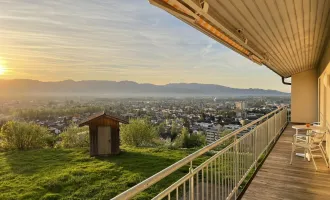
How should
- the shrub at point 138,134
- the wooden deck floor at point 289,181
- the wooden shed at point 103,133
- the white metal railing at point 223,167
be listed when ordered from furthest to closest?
the shrub at point 138,134 < the wooden shed at point 103,133 < the wooden deck floor at point 289,181 < the white metal railing at point 223,167

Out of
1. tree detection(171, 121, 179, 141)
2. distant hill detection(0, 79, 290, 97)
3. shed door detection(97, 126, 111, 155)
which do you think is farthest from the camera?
distant hill detection(0, 79, 290, 97)

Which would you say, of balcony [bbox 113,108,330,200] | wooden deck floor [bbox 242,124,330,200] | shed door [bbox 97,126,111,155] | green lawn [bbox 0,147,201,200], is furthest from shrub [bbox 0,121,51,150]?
wooden deck floor [bbox 242,124,330,200]

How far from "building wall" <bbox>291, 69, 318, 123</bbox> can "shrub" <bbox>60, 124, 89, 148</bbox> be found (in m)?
14.2

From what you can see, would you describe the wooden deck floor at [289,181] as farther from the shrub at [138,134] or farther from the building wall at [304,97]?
the shrub at [138,134]

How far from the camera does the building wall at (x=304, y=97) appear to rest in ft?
36.4

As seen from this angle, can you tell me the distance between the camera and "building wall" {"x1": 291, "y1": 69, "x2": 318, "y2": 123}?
11.1 meters

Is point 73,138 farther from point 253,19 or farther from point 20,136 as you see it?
point 253,19

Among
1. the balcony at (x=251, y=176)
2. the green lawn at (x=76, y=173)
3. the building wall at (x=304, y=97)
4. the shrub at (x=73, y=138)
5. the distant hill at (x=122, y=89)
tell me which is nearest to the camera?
the balcony at (x=251, y=176)

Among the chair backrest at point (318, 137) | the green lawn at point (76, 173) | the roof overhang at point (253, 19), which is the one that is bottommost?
the green lawn at point (76, 173)

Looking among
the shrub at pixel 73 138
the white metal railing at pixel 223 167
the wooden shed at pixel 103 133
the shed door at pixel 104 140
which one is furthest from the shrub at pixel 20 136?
the white metal railing at pixel 223 167

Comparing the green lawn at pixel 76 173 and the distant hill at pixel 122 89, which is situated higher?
the distant hill at pixel 122 89

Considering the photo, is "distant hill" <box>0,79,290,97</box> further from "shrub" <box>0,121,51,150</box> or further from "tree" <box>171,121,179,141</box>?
"tree" <box>171,121,179,141</box>

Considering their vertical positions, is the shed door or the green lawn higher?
the shed door

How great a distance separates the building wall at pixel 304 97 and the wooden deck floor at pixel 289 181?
7.18 metres
